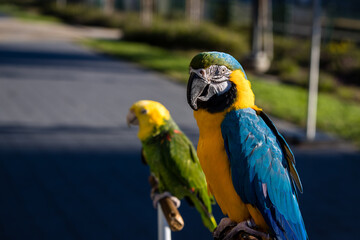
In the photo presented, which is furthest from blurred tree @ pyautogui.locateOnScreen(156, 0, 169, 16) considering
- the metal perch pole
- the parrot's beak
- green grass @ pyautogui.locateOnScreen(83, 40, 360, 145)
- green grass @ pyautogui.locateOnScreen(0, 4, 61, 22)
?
the metal perch pole

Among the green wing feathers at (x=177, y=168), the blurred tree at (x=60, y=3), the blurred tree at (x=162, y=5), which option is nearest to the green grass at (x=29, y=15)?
the blurred tree at (x=60, y=3)

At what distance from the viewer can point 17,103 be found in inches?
363

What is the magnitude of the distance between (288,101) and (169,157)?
7.76 m

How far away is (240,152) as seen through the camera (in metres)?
1.59

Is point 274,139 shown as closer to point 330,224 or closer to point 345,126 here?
A: point 330,224

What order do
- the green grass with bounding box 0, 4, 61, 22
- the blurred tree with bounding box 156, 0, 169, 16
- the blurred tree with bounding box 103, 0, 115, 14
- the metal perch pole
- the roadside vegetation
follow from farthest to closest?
the blurred tree with bounding box 156, 0, 169, 16 → the blurred tree with bounding box 103, 0, 115, 14 → the green grass with bounding box 0, 4, 61, 22 → the roadside vegetation → the metal perch pole

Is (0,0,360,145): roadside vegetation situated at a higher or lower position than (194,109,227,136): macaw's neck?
lower

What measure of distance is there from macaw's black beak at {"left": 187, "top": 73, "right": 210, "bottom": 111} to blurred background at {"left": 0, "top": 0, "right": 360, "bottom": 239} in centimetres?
328

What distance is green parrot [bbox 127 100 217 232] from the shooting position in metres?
2.40

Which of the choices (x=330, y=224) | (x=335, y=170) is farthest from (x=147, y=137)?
(x=335, y=170)

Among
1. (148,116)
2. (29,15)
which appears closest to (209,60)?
(148,116)

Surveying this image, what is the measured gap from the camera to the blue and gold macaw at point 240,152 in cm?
158

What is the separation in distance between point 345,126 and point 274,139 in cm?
695

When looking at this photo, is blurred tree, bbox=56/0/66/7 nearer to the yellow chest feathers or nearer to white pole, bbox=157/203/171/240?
white pole, bbox=157/203/171/240
